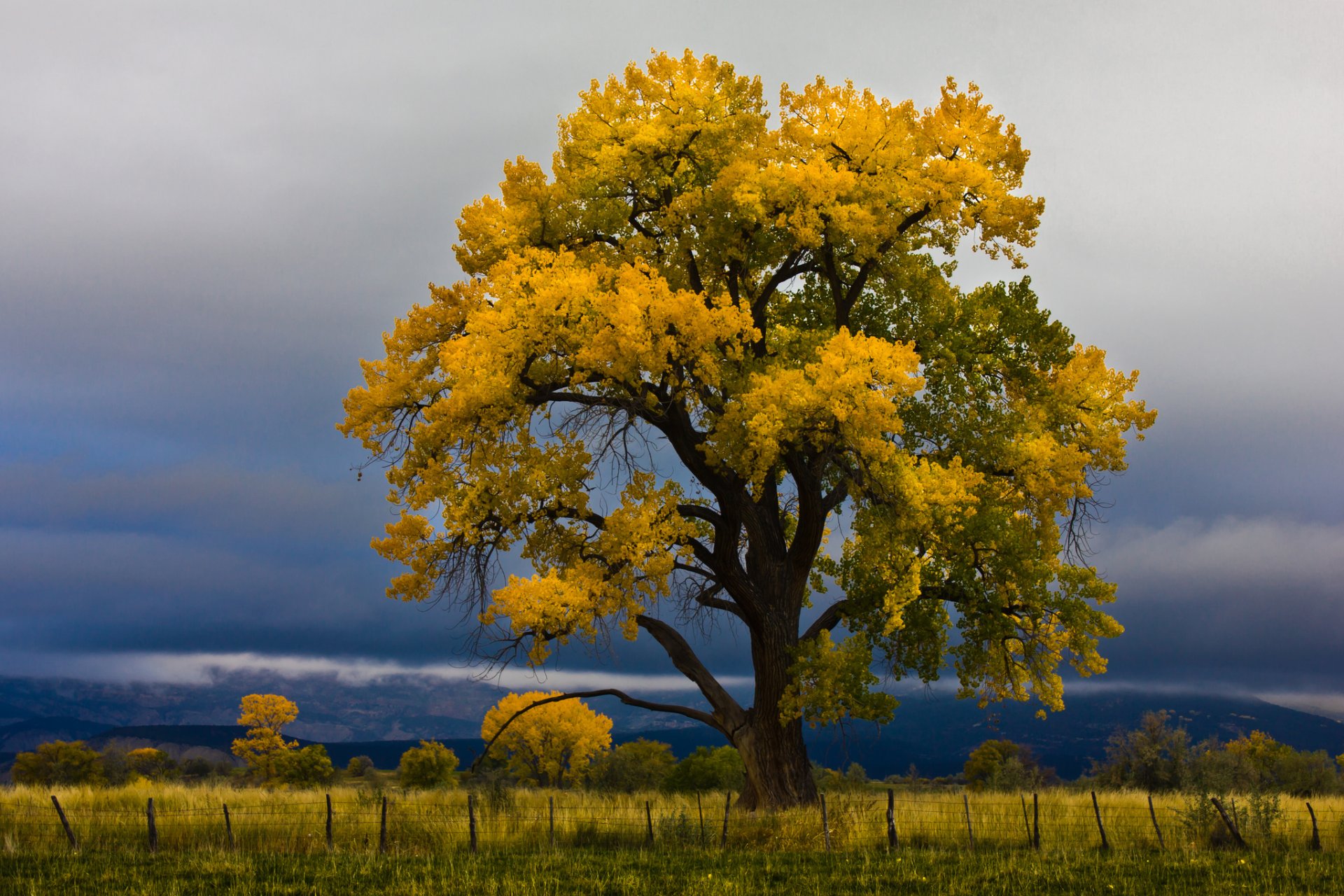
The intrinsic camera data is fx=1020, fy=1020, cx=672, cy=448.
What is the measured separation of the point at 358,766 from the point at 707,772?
48935 millimetres

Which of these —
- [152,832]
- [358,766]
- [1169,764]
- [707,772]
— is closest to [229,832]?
[152,832]

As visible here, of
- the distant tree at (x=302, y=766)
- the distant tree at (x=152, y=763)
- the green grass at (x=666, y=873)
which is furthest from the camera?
the distant tree at (x=152, y=763)

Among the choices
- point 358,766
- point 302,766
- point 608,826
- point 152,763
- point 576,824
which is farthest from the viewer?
point 358,766

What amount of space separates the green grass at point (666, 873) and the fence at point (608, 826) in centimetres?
107

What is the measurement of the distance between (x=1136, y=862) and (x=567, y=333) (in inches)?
525

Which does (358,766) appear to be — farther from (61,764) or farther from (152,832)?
(152,832)

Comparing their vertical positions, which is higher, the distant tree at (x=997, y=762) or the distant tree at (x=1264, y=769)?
the distant tree at (x=1264, y=769)

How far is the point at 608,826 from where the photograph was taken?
19719mm

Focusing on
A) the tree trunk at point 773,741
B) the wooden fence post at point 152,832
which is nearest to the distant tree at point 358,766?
the tree trunk at point 773,741

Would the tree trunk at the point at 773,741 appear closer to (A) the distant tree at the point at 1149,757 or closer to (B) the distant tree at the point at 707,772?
(A) the distant tree at the point at 1149,757

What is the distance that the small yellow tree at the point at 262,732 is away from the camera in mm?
74562

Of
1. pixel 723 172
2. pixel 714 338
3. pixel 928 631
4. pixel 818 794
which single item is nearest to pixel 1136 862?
pixel 818 794

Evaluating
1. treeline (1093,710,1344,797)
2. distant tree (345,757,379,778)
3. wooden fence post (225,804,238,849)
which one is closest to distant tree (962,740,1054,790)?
treeline (1093,710,1344,797)

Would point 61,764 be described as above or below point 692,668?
below
